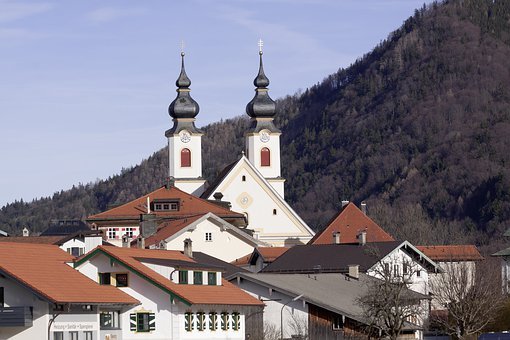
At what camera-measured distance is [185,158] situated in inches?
6407

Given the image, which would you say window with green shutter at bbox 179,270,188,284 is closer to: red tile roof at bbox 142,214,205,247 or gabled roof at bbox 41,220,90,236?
red tile roof at bbox 142,214,205,247

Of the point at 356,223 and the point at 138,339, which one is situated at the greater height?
the point at 356,223

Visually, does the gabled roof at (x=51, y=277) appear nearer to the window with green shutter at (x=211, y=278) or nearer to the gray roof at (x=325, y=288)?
the window with green shutter at (x=211, y=278)

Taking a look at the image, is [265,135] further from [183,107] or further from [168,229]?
[168,229]

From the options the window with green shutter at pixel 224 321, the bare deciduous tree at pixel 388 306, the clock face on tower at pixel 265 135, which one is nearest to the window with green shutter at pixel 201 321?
the window with green shutter at pixel 224 321

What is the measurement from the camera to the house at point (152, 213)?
137 m

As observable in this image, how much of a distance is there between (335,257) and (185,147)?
63822 mm

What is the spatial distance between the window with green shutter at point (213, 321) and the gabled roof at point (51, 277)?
4151 mm

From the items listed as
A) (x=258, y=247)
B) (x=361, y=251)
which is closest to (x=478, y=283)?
(x=361, y=251)

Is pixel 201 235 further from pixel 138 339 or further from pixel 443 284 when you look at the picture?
pixel 138 339

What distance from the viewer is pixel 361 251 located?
10069cm

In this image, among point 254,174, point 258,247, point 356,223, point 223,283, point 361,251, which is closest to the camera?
point 223,283

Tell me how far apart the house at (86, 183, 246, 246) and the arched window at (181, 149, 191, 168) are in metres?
17.7

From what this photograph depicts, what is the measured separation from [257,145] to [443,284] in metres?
72.0
